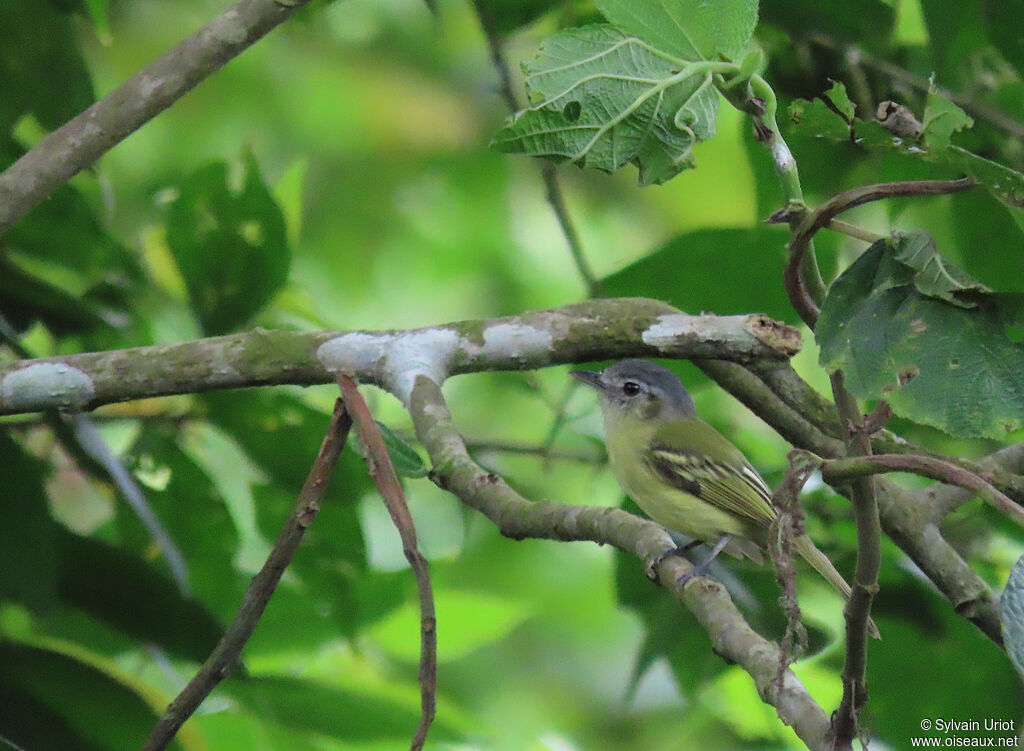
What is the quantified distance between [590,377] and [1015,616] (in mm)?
2161

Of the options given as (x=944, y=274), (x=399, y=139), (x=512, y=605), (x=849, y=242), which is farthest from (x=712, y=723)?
(x=399, y=139)

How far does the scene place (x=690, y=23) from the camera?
1460 millimetres

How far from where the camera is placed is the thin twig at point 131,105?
201 cm

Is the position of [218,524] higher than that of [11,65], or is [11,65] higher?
[11,65]

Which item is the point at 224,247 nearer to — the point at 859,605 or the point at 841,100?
the point at 841,100

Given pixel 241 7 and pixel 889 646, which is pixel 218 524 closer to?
pixel 241 7

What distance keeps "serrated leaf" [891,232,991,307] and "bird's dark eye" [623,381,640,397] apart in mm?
1853

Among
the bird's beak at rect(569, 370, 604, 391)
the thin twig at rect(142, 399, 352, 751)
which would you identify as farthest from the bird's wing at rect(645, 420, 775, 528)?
the thin twig at rect(142, 399, 352, 751)

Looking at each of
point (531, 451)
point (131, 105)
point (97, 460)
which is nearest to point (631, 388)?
point (531, 451)

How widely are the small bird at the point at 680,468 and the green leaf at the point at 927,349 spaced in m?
1.09

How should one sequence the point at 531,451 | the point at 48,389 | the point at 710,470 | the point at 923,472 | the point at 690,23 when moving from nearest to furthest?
the point at 923,472 < the point at 690,23 < the point at 48,389 < the point at 710,470 < the point at 531,451

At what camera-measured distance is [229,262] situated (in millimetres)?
2848

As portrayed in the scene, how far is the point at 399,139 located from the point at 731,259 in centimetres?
374

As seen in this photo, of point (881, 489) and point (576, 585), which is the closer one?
point (881, 489)
